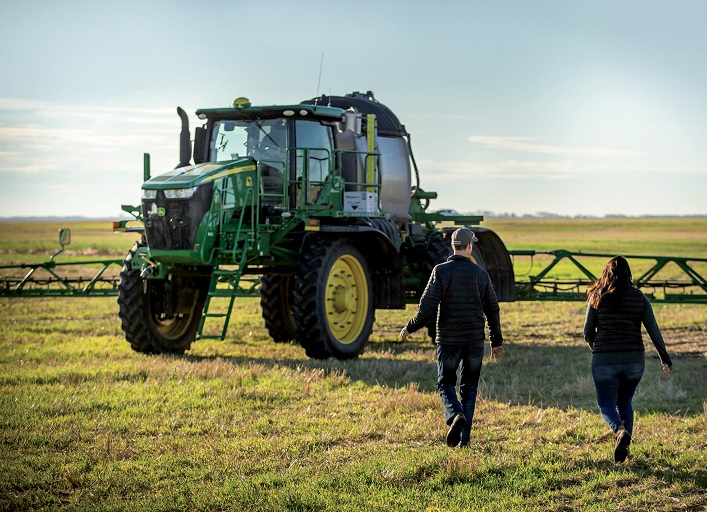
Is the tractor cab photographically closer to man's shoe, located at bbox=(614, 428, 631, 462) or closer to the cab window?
the cab window

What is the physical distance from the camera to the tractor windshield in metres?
14.9

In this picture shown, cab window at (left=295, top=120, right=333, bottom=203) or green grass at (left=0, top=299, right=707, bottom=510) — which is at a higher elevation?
cab window at (left=295, top=120, right=333, bottom=203)

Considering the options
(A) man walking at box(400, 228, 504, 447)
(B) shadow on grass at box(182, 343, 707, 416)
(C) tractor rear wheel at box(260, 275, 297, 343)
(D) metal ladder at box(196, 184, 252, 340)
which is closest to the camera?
(A) man walking at box(400, 228, 504, 447)

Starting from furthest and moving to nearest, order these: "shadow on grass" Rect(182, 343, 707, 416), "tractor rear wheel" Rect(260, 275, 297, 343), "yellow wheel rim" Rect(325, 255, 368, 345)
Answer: "tractor rear wheel" Rect(260, 275, 297, 343)
"yellow wheel rim" Rect(325, 255, 368, 345)
"shadow on grass" Rect(182, 343, 707, 416)

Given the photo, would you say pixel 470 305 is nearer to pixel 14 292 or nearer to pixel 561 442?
pixel 561 442

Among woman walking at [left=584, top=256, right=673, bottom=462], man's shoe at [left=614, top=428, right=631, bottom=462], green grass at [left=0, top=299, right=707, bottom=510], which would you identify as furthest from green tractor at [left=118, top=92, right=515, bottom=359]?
man's shoe at [left=614, top=428, right=631, bottom=462]

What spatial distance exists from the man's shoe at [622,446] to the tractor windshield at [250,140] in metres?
8.02

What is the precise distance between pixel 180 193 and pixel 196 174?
1.38 feet

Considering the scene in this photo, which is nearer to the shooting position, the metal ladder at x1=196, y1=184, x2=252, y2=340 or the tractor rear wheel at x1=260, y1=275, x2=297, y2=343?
the metal ladder at x1=196, y1=184, x2=252, y2=340

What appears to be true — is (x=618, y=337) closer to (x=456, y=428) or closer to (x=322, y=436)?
(x=456, y=428)

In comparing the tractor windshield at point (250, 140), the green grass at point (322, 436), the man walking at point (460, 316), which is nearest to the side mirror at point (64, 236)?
the green grass at point (322, 436)

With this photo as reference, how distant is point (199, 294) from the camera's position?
15.8 meters

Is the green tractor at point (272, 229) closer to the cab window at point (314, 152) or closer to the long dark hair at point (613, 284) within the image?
the cab window at point (314, 152)

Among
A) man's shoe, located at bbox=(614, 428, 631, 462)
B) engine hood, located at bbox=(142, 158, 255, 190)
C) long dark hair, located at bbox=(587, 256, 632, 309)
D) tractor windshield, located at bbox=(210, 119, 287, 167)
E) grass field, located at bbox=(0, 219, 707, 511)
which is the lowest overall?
grass field, located at bbox=(0, 219, 707, 511)
